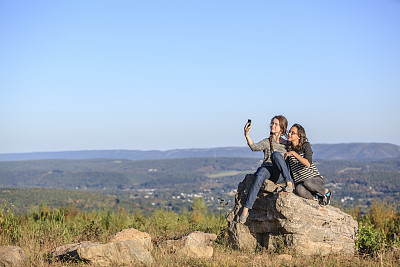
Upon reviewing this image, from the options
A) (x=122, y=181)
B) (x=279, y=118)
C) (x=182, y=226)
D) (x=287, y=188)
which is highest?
(x=279, y=118)

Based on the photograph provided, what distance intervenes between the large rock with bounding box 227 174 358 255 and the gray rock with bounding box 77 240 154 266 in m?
2.67

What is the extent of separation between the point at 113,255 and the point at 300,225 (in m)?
3.77

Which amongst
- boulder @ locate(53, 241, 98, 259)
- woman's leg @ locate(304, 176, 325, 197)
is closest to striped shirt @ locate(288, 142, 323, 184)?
woman's leg @ locate(304, 176, 325, 197)

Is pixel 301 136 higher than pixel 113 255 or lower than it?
higher

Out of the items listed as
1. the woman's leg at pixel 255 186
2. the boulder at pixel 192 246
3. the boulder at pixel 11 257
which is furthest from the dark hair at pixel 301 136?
the boulder at pixel 11 257

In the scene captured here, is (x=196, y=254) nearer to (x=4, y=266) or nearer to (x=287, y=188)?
(x=287, y=188)

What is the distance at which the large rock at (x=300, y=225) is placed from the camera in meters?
8.31

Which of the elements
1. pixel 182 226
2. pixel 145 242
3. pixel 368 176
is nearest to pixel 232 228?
pixel 145 242

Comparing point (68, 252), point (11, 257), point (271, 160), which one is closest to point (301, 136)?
point (271, 160)

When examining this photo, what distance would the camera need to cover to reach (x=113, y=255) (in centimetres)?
744

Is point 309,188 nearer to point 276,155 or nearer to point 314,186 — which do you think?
point 314,186

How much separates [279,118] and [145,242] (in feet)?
13.5

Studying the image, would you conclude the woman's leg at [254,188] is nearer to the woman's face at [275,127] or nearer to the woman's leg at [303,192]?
the woman's leg at [303,192]

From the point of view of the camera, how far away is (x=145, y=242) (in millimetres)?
9055
